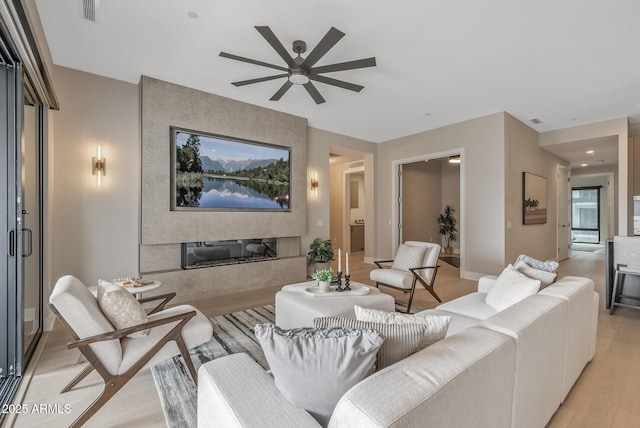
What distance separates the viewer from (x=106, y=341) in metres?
1.81

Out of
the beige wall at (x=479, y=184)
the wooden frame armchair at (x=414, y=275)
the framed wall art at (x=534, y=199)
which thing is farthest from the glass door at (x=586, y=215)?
the wooden frame armchair at (x=414, y=275)

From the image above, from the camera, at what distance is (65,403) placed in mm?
1966

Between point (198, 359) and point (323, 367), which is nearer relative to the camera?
point (323, 367)

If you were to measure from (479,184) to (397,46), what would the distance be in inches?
131

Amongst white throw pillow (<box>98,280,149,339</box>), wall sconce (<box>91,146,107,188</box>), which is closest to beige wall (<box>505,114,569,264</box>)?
white throw pillow (<box>98,280,149,339</box>)

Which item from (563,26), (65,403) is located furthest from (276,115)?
(65,403)

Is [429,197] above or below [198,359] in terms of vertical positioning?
above

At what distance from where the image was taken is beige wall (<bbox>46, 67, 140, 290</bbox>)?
348 centimetres

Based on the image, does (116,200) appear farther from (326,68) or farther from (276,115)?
(326,68)

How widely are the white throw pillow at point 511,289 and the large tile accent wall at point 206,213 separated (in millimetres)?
3385

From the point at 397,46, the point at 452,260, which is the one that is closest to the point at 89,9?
the point at 397,46

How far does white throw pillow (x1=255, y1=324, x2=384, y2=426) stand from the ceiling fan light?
2.80 metres

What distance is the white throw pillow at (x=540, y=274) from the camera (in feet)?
7.58

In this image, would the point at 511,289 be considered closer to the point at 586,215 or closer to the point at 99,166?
the point at 99,166
